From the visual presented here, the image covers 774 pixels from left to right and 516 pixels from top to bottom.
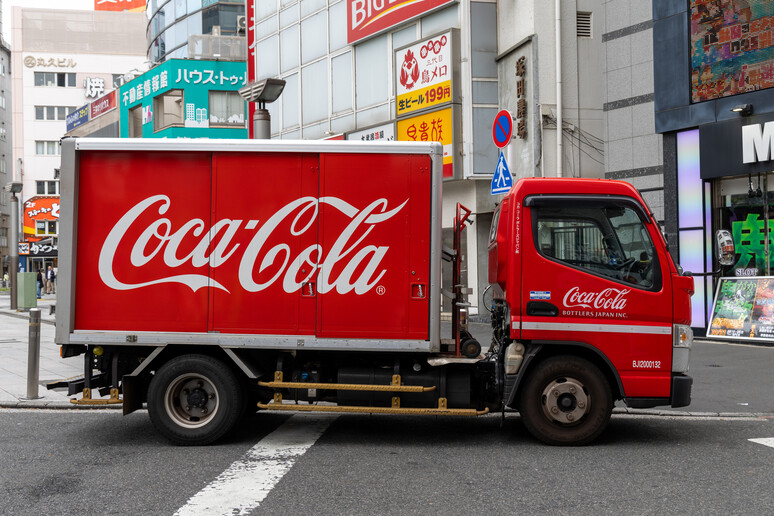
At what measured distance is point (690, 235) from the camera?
15625mm

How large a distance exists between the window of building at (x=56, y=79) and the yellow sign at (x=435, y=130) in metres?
72.3

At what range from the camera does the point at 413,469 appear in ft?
20.6

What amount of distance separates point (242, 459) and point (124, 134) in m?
39.1

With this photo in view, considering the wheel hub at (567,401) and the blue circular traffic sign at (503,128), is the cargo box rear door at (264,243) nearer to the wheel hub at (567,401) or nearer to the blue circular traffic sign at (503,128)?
the wheel hub at (567,401)

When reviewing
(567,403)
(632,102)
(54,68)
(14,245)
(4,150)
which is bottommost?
(567,403)

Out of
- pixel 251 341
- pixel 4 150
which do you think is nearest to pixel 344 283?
pixel 251 341

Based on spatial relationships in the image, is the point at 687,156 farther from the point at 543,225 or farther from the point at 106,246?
the point at 106,246

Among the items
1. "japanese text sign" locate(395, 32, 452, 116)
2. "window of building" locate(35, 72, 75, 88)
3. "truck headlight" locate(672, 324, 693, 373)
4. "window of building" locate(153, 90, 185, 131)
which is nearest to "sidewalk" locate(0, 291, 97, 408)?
"truck headlight" locate(672, 324, 693, 373)

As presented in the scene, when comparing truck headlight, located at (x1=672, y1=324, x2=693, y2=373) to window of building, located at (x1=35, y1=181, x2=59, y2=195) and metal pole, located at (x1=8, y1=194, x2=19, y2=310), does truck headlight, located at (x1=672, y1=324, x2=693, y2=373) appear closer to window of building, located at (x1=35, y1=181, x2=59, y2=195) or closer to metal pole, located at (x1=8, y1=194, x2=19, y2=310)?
metal pole, located at (x1=8, y1=194, x2=19, y2=310)

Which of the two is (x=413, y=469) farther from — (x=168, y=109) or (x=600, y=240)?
(x=168, y=109)

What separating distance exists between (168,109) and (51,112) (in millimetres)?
51207

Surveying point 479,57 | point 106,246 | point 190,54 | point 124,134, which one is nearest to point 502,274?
point 106,246

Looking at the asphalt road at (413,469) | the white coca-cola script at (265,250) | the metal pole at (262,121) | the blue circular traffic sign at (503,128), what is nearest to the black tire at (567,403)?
the asphalt road at (413,469)

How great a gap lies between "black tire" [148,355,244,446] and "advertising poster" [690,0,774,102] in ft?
39.2
